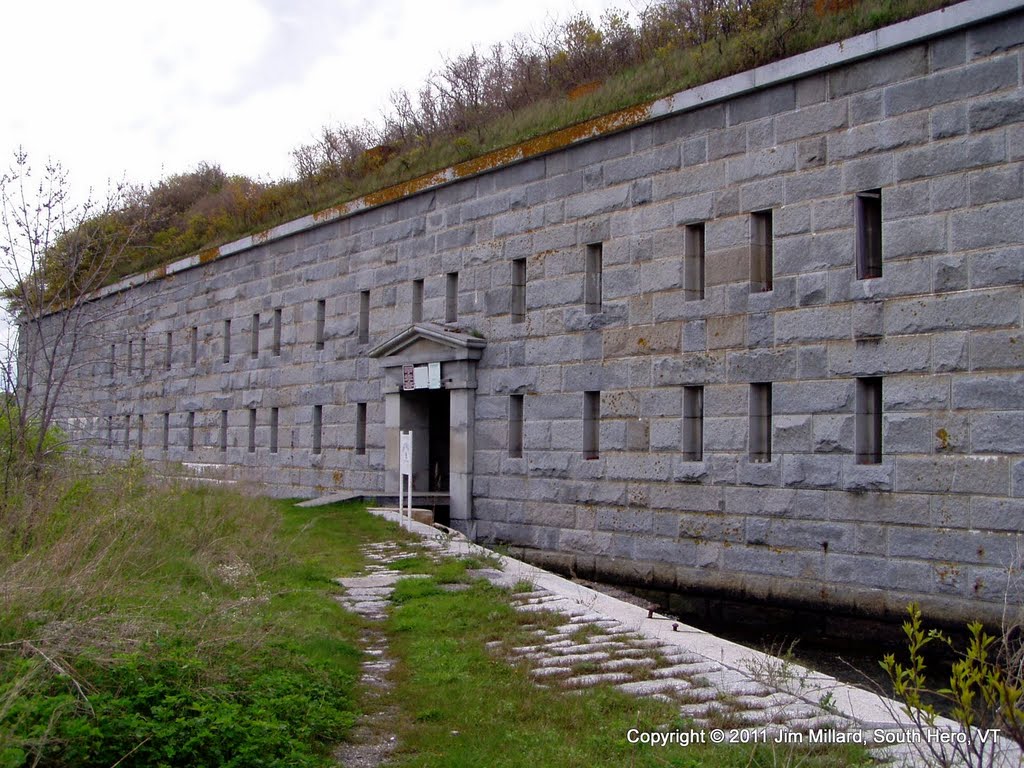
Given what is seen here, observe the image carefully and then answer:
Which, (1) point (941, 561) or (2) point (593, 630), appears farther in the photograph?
(1) point (941, 561)

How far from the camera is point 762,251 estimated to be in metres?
11.7

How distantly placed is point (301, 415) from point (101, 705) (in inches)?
608

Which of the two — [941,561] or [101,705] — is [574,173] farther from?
[101,705]

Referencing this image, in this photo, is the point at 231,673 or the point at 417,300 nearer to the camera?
the point at 231,673

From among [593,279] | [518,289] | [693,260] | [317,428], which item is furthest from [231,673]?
[317,428]

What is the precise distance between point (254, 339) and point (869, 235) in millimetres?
14568

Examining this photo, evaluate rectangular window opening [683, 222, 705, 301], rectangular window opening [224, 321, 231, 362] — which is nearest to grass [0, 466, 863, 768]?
rectangular window opening [683, 222, 705, 301]

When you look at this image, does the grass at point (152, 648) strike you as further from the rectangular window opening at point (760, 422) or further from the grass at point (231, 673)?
the rectangular window opening at point (760, 422)

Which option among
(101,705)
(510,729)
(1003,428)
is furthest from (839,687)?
(101,705)

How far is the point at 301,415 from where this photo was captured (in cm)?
2003

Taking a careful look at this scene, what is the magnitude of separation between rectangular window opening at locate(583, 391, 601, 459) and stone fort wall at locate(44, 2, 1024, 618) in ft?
0.10

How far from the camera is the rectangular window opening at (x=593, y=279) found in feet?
45.4

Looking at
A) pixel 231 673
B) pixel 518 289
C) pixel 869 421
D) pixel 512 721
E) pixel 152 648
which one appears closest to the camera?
pixel 152 648

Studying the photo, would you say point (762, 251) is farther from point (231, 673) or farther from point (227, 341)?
point (227, 341)
